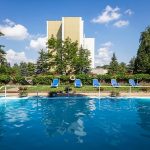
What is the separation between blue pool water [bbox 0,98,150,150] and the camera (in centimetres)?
1077

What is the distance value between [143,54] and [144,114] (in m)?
35.3

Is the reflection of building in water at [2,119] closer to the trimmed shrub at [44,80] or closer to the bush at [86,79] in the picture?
the trimmed shrub at [44,80]

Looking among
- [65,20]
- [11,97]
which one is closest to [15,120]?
[11,97]

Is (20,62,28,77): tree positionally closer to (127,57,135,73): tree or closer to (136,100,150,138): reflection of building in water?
(127,57,135,73): tree

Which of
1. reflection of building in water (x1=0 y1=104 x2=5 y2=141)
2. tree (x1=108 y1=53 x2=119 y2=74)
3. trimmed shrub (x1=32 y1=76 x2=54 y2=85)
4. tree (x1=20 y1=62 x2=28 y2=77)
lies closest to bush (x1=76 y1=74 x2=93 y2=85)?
trimmed shrub (x1=32 y1=76 x2=54 y2=85)

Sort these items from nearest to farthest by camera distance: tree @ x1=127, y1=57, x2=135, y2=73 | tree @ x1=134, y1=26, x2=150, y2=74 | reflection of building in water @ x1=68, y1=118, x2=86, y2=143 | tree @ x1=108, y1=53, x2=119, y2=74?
1. reflection of building in water @ x1=68, y1=118, x2=86, y2=143
2. tree @ x1=134, y1=26, x2=150, y2=74
3. tree @ x1=108, y1=53, x2=119, y2=74
4. tree @ x1=127, y1=57, x2=135, y2=73

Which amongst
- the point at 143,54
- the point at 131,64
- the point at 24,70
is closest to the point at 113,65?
the point at 143,54

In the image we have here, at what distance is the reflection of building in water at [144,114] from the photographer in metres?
13.7

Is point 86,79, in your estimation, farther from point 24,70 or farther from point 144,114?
point 24,70

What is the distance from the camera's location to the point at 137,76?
32844mm

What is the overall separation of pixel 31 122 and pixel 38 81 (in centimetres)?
1831

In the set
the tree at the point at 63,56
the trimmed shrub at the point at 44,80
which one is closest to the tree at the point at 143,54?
the tree at the point at 63,56

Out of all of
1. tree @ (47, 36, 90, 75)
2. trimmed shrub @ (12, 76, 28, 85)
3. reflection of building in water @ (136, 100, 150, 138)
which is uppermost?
tree @ (47, 36, 90, 75)

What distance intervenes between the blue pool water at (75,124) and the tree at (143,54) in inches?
1103
